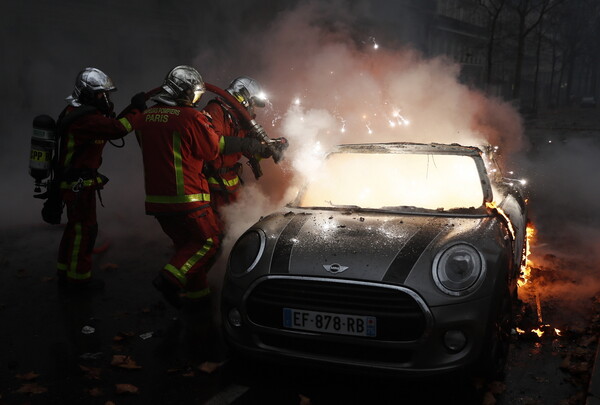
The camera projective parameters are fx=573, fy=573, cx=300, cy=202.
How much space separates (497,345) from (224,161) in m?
3.23

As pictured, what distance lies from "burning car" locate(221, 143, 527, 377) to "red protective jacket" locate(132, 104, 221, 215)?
0.87 m

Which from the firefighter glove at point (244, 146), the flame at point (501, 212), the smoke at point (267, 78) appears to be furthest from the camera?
the smoke at point (267, 78)

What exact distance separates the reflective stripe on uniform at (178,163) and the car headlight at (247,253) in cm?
94

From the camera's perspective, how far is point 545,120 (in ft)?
116

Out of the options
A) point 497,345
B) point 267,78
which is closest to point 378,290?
point 497,345

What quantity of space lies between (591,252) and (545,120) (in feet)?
102

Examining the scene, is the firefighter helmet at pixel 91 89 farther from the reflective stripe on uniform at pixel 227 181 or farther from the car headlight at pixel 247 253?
the car headlight at pixel 247 253

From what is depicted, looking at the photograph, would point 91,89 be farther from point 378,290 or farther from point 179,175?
point 378,290

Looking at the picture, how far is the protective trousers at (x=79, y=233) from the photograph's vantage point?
546cm

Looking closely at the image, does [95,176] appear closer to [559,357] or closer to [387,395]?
[387,395]

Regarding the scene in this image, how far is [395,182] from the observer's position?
4996 millimetres

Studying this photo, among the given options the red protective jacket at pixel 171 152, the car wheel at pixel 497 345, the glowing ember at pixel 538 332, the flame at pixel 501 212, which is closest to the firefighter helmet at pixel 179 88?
the red protective jacket at pixel 171 152

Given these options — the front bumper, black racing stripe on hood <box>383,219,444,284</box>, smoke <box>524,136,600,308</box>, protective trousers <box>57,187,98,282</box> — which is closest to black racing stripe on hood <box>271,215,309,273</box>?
the front bumper

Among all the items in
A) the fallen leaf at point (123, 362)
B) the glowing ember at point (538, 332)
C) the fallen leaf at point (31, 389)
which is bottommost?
the fallen leaf at point (31, 389)
